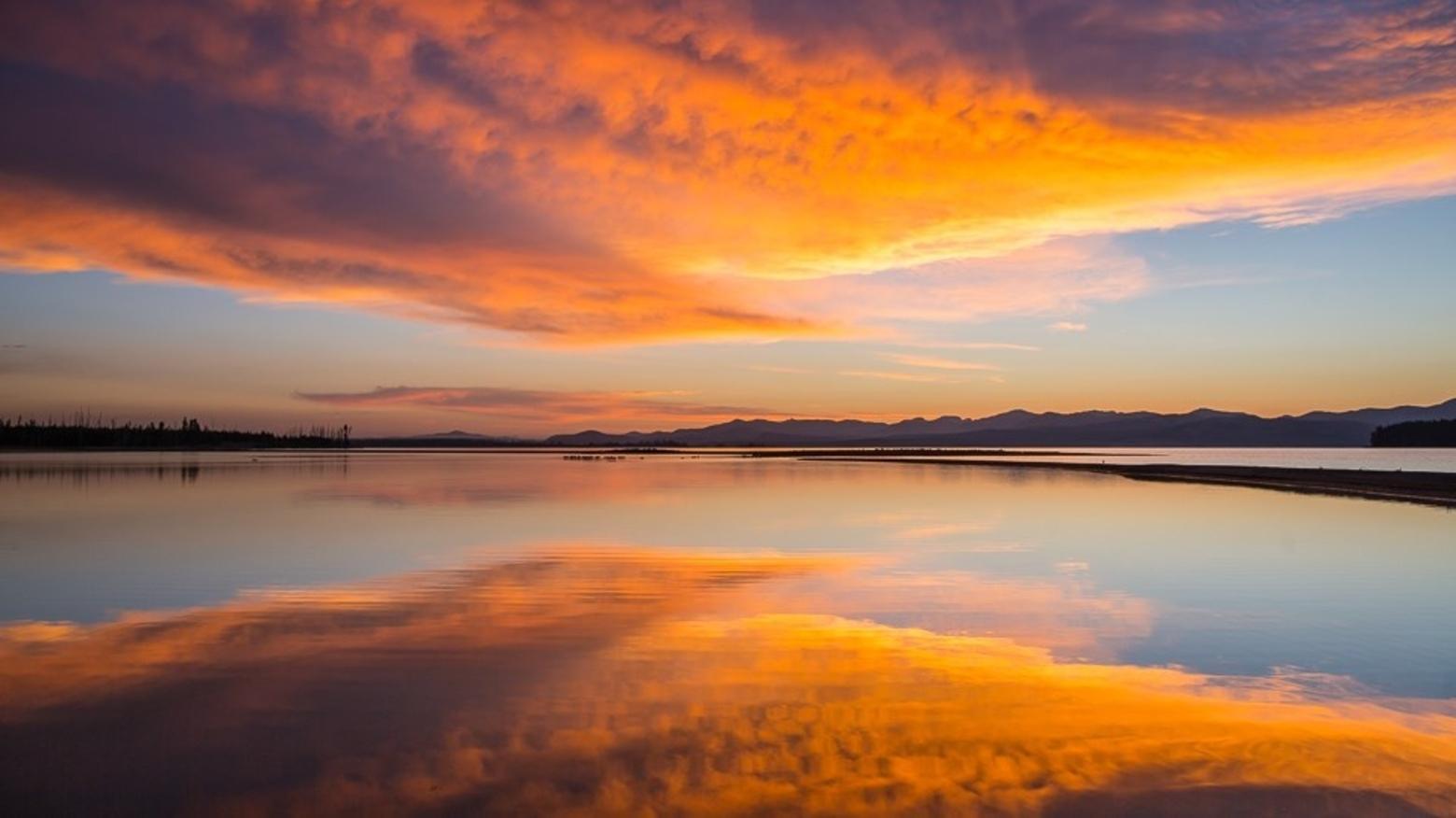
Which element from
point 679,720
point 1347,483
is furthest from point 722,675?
point 1347,483

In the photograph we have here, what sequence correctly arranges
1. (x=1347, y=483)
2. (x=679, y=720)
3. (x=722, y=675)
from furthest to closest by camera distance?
1. (x=1347, y=483)
2. (x=722, y=675)
3. (x=679, y=720)

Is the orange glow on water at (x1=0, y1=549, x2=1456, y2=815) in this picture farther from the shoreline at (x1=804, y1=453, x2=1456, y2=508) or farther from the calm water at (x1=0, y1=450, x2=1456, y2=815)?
the shoreline at (x1=804, y1=453, x2=1456, y2=508)

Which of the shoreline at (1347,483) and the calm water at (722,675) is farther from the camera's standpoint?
the shoreline at (1347,483)

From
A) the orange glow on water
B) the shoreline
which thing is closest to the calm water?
the orange glow on water

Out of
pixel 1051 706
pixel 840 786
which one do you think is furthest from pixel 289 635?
pixel 1051 706

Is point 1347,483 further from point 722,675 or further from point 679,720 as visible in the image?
point 679,720

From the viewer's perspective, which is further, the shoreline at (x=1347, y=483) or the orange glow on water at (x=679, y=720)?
the shoreline at (x=1347, y=483)

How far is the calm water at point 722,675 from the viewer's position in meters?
7.58

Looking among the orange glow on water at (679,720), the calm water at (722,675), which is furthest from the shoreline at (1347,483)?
the orange glow on water at (679,720)

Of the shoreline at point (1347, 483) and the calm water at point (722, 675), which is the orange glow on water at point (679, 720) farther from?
the shoreline at point (1347, 483)

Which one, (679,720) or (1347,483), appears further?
(1347,483)

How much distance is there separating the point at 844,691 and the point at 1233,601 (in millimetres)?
10016

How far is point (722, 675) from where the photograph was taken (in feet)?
36.4

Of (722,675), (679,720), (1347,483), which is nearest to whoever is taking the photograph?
(679,720)
